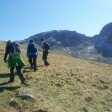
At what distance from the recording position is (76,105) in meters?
24.0

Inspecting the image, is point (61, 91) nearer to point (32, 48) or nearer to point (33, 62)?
point (33, 62)

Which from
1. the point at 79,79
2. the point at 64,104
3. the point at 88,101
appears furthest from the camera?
the point at 79,79

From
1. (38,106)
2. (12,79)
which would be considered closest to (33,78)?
(12,79)

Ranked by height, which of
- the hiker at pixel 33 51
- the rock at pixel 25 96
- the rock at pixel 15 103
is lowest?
the rock at pixel 15 103

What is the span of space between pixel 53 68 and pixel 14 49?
369 inches

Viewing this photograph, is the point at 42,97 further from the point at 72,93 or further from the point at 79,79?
the point at 79,79

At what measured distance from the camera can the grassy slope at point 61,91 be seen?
2253 centimetres

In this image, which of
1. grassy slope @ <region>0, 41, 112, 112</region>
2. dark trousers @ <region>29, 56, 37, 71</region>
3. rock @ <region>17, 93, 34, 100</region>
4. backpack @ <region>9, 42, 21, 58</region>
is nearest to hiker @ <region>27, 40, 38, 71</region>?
dark trousers @ <region>29, 56, 37, 71</region>

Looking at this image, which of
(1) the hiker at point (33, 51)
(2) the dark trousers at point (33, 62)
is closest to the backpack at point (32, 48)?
(1) the hiker at point (33, 51)

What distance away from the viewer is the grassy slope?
22.5 m

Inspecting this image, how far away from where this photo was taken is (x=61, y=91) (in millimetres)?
26203

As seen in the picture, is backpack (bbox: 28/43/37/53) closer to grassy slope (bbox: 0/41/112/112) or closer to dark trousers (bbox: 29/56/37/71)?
dark trousers (bbox: 29/56/37/71)

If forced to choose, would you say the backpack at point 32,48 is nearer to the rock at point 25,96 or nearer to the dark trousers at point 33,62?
the dark trousers at point 33,62

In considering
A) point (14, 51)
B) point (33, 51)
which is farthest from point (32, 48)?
point (14, 51)
